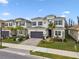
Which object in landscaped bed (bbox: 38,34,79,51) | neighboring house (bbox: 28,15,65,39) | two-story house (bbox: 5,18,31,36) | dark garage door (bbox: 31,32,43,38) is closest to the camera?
landscaped bed (bbox: 38,34,79,51)

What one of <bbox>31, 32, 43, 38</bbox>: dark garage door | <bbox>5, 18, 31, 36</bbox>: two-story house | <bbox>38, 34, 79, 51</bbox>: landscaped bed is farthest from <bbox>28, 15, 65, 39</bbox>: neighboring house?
<bbox>38, 34, 79, 51</bbox>: landscaped bed

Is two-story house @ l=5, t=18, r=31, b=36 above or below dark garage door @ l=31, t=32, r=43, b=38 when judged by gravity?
above

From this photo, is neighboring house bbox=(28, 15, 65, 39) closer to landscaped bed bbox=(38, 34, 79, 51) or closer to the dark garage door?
the dark garage door

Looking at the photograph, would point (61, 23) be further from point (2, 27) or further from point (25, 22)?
point (2, 27)

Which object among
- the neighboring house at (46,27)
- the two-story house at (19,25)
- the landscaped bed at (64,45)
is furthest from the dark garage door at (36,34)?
the landscaped bed at (64,45)

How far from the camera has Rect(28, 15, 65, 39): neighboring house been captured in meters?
45.3

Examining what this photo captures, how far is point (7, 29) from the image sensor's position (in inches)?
2090

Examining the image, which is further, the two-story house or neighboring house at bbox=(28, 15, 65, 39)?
the two-story house

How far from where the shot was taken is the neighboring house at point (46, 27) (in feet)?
149

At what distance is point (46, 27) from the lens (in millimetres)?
47844

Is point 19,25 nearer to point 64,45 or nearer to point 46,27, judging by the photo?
point 46,27

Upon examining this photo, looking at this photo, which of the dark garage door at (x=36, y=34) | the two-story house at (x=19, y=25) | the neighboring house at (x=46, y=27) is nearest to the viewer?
the neighboring house at (x=46, y=27)

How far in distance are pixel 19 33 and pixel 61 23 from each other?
13875 mm

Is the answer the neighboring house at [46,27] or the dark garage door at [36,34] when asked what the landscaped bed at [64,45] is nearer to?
the neighboring house at [46,27]
